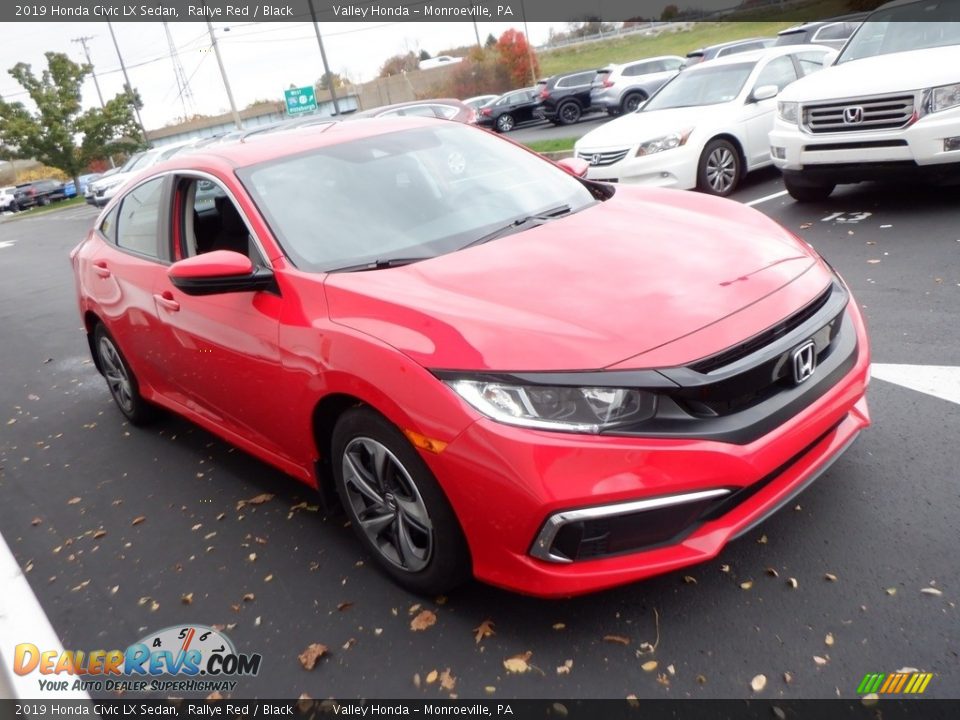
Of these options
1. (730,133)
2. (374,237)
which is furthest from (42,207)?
(374,237)

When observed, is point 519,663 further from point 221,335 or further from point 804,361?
point 221,335

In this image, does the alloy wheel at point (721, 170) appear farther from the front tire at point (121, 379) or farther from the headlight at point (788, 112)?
the front tire at point (121, 379)

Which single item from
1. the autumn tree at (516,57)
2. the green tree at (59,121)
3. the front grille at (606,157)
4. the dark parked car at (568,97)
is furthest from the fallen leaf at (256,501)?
the green tree at (59,121)

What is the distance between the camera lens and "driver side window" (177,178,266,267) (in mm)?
3627

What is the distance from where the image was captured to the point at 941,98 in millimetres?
6410

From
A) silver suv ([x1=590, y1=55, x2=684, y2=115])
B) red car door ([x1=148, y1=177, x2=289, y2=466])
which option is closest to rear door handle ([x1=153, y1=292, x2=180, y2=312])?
red car door ([x1=148, y1=177, x2=289, y2=466])

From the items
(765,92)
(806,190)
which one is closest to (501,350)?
(806,190)

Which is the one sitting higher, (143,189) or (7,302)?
(143,189)

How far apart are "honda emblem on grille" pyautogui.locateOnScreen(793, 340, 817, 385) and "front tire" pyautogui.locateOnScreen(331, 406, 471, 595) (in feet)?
4.00

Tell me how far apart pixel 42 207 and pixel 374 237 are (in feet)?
165

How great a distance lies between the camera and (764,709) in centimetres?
229

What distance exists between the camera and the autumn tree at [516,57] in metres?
45.7

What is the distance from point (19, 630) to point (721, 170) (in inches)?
319

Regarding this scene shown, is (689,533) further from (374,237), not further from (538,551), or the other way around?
(374,237)
